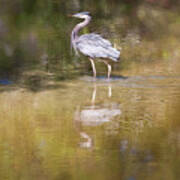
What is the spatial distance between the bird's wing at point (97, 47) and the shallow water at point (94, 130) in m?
0.50

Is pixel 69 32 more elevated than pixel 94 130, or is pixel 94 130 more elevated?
pixel 94 130

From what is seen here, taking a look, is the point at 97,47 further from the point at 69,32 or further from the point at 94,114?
the point at 69,32

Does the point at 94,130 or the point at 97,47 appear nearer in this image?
the point at 94,130

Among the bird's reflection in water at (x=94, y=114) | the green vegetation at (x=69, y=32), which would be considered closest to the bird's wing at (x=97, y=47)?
the green vegetation at (x=69, y=32)

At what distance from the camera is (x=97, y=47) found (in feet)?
33.6

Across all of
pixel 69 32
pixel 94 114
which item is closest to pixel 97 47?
pixel 94 114

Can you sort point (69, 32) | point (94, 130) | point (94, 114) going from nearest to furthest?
1. point (94, 130)
2. point (94, 114)
3. point (69, 32)

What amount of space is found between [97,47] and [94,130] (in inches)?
124

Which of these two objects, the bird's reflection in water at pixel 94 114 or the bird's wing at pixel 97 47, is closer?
the bird's reflection in water at pixel 94 114

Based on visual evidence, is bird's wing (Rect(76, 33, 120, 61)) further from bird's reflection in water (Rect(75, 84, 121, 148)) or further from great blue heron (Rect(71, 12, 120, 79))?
bird's reflection in water (Rect(75, 84, 121, 148))

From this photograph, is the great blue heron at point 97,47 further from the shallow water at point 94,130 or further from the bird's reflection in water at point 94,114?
the bird's reflection in water at point 94,114

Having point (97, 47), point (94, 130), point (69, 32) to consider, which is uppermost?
point (94, 130)

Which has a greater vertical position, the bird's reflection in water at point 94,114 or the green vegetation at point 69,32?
the bird's reflection in water at point 94,114

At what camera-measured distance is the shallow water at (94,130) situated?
604 cm
